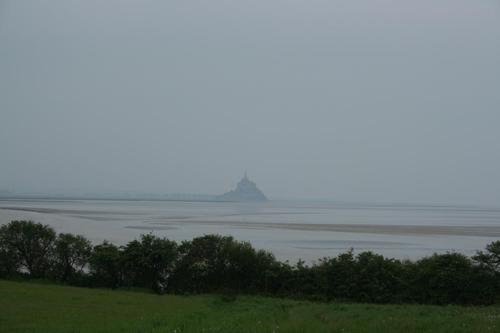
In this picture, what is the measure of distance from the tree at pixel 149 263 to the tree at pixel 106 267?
33cm

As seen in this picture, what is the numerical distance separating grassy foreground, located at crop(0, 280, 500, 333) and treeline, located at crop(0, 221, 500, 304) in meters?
3.05

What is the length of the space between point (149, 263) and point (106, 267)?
1894 millimetres

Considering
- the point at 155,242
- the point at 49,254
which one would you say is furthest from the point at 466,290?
the point at 49,254

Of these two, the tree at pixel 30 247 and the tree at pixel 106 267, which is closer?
the tree at pixel 106 267

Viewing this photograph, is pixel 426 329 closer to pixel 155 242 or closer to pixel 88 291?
pixel 88 291

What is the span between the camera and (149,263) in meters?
26.9

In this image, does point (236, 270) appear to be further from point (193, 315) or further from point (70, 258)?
point (193, 315)

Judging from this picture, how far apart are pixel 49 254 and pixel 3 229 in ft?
8.55

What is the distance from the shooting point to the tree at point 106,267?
26766mm

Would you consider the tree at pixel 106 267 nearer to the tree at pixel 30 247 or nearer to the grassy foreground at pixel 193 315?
the tree at pixel 30 247

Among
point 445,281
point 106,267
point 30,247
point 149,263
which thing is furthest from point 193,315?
point 30,247

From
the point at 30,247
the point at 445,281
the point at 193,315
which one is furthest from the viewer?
the point at 30,247

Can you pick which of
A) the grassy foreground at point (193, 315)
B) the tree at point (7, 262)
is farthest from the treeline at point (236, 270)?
the grassy foreground at point (193, 315)

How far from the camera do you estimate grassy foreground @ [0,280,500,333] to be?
469 inches
